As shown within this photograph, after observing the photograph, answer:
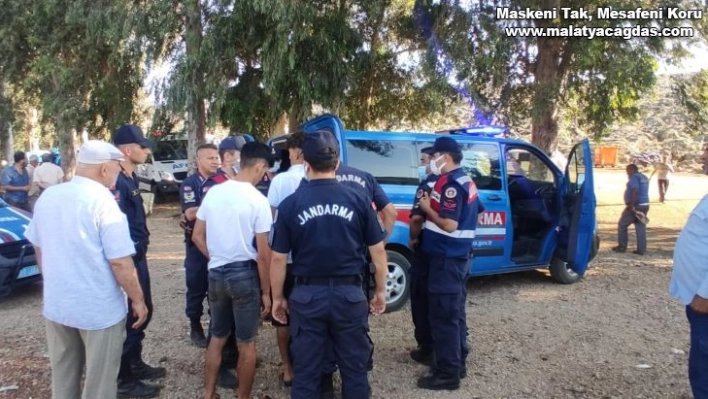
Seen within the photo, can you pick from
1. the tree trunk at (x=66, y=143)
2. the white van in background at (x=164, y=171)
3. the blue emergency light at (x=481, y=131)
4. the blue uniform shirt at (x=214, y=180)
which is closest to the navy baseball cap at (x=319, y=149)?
the blue uniform shirt at (x=214, y=180)

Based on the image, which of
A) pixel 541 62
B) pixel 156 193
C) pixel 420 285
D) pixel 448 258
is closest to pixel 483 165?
pixel 420 285

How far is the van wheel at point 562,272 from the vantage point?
595 centimetres

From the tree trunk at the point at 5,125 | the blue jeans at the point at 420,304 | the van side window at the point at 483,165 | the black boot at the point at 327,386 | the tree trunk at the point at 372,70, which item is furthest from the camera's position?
the tree trunk at the point at 5,125

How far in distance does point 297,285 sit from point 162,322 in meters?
2.75

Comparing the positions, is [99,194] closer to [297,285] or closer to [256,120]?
[297,285]

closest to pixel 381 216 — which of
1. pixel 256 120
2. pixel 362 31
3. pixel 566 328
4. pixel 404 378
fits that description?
pixel 404 378

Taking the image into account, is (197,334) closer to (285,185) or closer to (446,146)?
(285,185)

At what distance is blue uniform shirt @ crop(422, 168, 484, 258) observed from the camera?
3479mm

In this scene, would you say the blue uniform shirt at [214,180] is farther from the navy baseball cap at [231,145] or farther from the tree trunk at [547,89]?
the tree trunk at [547,89]

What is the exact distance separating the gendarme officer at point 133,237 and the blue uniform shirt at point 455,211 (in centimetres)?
206

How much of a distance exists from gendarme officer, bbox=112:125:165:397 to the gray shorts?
643 mm

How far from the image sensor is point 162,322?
15.9 ft

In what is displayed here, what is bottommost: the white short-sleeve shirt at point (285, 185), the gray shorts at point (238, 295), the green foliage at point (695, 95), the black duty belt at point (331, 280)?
the gray shorts at point (238, 295)

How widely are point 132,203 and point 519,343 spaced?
3307mm
